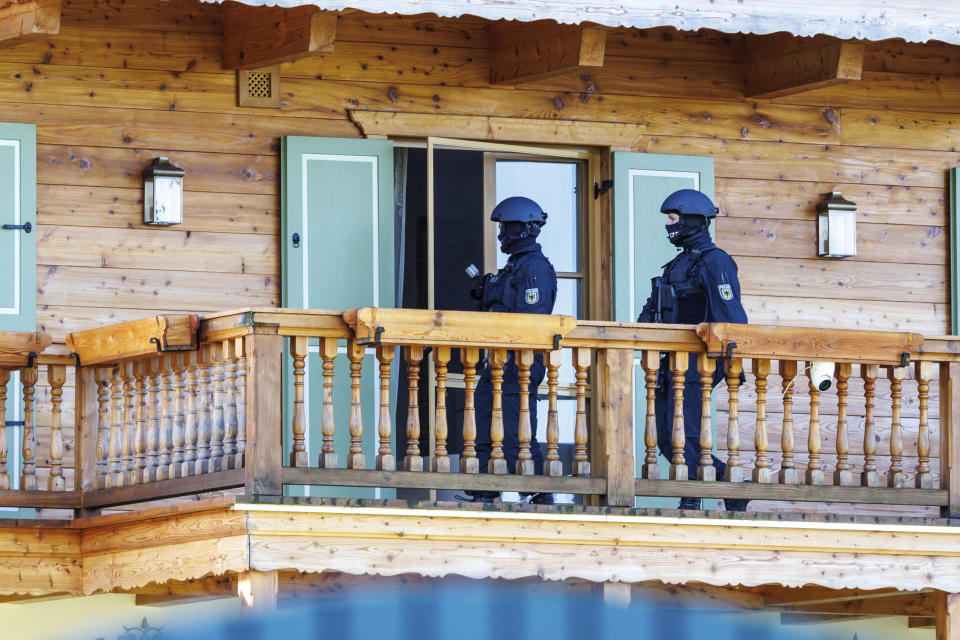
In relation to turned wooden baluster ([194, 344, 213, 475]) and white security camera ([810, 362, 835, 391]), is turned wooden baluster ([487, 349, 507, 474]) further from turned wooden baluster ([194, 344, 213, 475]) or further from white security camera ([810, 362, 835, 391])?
white security camera ([810, 362, 835, 391])

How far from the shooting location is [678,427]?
952cm

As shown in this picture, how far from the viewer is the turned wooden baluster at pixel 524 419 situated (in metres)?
9.34

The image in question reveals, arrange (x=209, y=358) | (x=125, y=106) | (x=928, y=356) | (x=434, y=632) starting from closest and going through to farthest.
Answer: (x=434, y=632) → (x=209, y=358) → (x=928, y=356) → (x=125, y=106)

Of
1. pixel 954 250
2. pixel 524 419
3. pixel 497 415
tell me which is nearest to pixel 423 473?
pixel 497 415

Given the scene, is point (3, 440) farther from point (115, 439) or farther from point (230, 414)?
point (230, 414)

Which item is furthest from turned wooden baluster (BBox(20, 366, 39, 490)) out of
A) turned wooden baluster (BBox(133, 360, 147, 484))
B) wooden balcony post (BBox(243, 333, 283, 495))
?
wooden balcony post (BBox(243, 333, 283, 495))

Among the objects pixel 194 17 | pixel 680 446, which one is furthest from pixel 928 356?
pixel 194 17

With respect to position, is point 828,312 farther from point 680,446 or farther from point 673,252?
point 680,446

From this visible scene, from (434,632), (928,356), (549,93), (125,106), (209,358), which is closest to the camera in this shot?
(434,632)

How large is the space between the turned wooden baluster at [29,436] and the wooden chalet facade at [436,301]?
18 millimetres

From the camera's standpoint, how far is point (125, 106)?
11.0m

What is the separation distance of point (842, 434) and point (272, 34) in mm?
3786

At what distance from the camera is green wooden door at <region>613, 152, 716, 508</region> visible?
1161 centimetres

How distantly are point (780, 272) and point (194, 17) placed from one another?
3.88 metres
